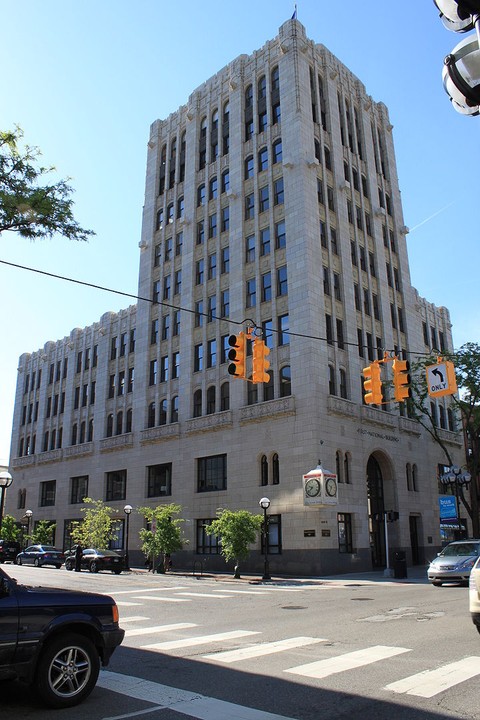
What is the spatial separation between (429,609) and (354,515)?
20.4 m

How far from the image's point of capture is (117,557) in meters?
35.4

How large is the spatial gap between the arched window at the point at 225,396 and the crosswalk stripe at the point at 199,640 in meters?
28.2

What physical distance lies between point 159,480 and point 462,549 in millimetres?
26027

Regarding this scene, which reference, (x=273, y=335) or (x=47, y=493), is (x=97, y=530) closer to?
(x=47, y=493)

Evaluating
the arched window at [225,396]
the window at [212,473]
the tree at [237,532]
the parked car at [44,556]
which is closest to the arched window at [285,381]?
the arched window at [225,396]

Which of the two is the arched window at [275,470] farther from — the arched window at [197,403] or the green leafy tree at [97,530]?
the green leafy tree at [97,530]

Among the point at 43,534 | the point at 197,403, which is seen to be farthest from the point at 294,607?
the point at 43,534

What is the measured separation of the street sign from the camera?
19.1 m

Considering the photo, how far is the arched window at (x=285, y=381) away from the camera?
36531 mm

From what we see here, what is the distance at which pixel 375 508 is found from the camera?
39688 millimetres

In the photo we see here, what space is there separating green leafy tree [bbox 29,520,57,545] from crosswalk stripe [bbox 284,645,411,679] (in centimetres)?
4689

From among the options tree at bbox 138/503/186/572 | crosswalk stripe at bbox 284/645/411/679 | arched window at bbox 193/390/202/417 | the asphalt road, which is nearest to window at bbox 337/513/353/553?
tree at bbox 138/503/186/572

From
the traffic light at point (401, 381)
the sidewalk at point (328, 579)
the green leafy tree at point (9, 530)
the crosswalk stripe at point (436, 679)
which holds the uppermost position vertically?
the traffic light at point (401, 381)

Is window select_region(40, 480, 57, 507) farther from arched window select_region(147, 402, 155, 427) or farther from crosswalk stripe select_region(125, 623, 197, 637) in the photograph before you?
crosswalk stripe select_region(125, 623, 197, 637)
